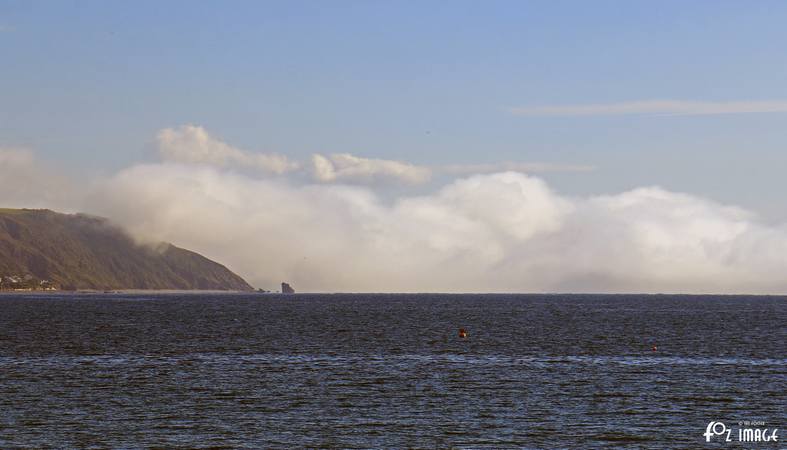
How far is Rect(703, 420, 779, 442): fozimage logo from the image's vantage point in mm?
56594

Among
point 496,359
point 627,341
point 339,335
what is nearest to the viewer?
point 496,359

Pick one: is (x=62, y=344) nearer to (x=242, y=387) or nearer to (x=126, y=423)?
(x=242, y=387)

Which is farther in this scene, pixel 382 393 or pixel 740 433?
pixel 382 393

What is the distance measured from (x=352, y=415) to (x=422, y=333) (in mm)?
89257

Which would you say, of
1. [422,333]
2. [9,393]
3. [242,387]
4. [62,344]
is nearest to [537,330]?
[422,333]

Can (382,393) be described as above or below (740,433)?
above

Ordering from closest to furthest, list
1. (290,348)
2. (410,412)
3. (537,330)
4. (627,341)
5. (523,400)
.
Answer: (410,412)
(523,400)
(290,348)
(627,341)
(537,330)

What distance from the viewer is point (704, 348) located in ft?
393

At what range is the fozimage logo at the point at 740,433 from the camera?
56594 mm

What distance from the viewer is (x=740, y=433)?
58.2 m

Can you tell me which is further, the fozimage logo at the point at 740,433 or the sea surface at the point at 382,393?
the sea surface at the point at 382,393

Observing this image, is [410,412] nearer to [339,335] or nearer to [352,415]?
[352,415]

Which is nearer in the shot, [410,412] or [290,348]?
[410,412]

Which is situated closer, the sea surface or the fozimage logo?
the fozimage logo
